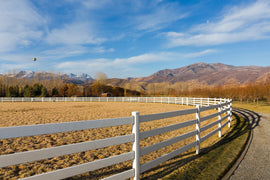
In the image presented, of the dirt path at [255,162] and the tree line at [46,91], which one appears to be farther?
the tree line at [46,91]

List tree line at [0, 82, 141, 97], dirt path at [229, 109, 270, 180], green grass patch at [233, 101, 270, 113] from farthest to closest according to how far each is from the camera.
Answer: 1. tree line at [0, 82, 141, 97]
2. green grass patch at [233, 101, 270, 113]
3. dirt path at [229, 109, 270, 180]

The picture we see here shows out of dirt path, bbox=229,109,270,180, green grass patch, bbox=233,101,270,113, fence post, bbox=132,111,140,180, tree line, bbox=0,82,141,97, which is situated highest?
tree line, bbox=0,82,141,97

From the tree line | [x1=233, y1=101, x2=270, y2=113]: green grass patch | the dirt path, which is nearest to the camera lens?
the dirt path

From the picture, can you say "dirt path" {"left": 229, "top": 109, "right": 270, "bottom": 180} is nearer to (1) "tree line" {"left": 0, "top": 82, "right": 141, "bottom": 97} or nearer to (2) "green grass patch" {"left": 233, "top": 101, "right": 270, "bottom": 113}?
(2) "green grass patch" {"left": 233, "top": 101, "right": 270, "bottom": 113}

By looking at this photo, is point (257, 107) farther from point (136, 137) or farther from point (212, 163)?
point (136, 137)

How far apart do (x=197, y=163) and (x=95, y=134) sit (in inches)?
186

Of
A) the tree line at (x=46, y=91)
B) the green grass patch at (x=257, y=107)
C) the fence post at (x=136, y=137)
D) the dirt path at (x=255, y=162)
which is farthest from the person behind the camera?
the tree line at (x=46, y=91)

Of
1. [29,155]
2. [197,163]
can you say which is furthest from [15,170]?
[197,163]

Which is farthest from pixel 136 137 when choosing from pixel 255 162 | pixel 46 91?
pixel 46 91

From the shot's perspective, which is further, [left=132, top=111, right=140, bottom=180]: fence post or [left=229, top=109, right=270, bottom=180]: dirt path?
[left=229, top=109, right=270, bottom=180]: dirt path

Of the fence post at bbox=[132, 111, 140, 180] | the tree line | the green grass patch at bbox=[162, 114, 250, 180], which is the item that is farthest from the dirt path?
the tree line

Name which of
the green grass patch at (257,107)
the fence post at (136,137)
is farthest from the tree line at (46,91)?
the fence post at (136,137)

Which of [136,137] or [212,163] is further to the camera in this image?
[212,163]

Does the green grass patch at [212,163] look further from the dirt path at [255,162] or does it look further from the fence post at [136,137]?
the fence post at [136,137]
